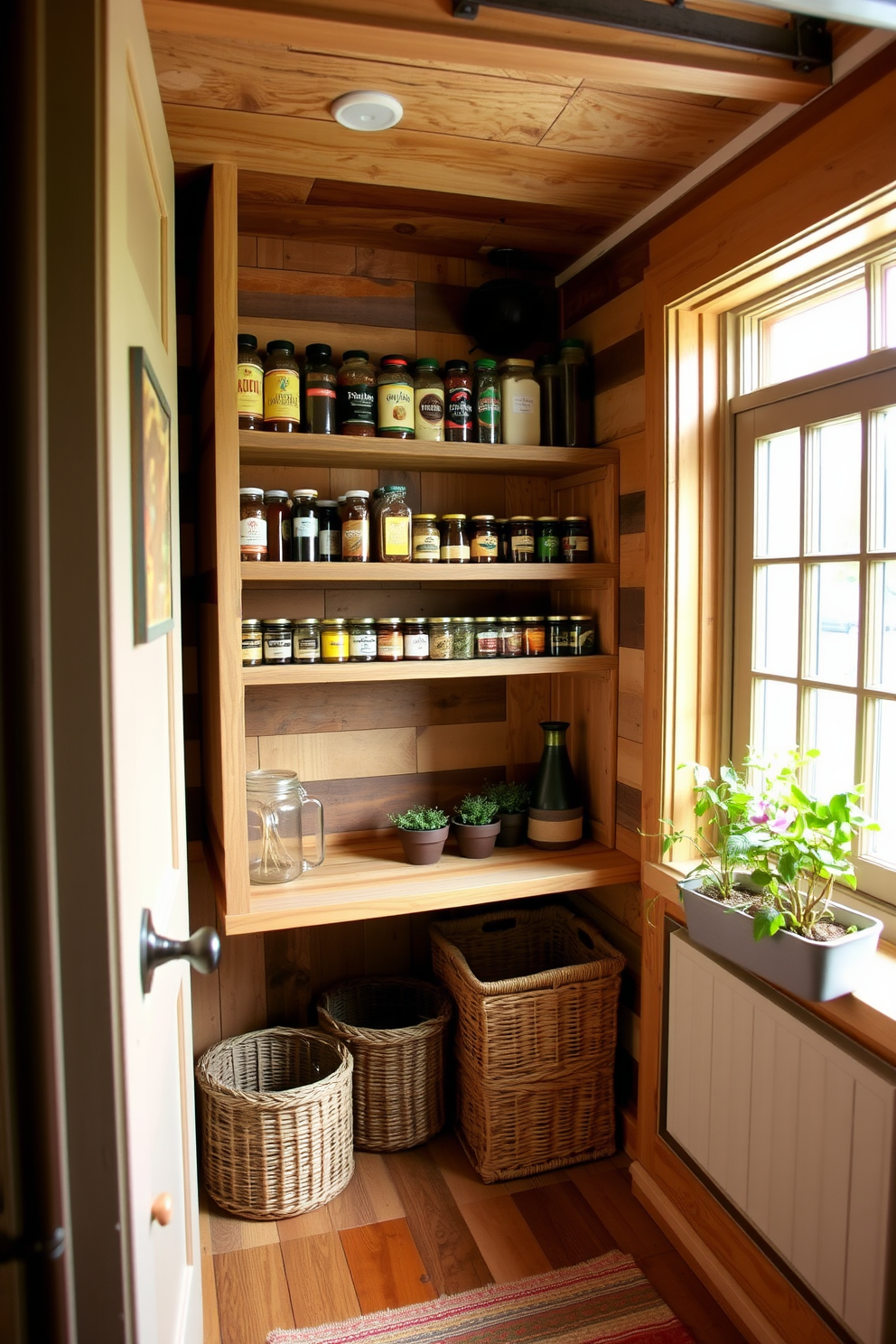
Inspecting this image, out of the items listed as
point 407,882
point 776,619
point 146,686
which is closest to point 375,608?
point 407,882

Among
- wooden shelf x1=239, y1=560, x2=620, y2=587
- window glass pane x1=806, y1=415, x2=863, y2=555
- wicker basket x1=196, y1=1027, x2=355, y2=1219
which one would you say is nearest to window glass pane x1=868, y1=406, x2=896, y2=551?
window glass pane x1=806, y1=415, x2=863, y2=555

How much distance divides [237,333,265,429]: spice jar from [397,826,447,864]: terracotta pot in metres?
1.04

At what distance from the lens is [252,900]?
2.00 m

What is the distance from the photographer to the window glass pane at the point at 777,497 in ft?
6.00

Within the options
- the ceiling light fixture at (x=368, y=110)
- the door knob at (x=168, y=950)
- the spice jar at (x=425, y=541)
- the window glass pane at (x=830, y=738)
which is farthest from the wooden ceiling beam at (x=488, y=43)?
the door knob at (x=168, y=950)

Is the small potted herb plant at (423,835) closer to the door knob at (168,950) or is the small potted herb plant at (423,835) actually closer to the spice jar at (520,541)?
the spice jar at (520,541)

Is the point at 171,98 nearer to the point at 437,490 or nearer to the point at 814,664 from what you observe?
the point at 437,490

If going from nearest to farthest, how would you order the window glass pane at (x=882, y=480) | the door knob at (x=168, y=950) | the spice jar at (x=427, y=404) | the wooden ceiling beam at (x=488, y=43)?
the door knob at (x=168, y=950) < the wooden ceiling beam at (x=488, y=43) < the window glass pane at (x=882, y=480) < the spice jar at (x=427, y=404)

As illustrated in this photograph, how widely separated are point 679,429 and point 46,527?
154cm

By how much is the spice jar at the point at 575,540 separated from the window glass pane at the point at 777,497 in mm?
477

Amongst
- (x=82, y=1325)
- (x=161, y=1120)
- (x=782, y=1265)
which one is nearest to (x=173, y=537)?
(x=161, y=1120)

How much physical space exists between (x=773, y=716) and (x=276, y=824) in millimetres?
1188

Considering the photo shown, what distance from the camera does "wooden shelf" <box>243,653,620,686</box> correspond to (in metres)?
2.00

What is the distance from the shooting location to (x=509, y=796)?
8.04ft
